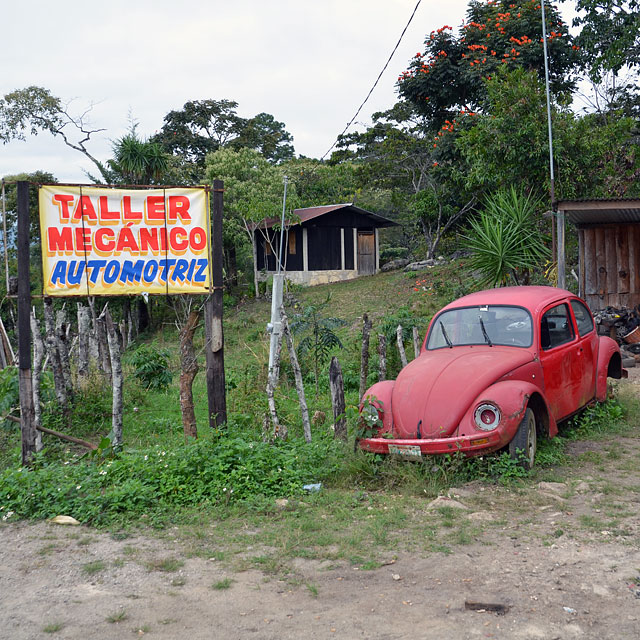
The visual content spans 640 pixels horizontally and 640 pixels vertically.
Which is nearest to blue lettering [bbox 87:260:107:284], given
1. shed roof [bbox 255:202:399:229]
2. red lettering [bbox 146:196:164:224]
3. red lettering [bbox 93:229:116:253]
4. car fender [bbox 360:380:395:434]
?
red lettering [bbox 93:229:116:253]

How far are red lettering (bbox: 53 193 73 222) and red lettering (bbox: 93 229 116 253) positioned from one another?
32 cm

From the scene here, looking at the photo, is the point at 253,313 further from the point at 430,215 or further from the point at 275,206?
the point at 430,215

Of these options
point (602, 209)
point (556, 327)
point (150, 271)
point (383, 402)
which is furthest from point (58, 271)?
point (602, 209)

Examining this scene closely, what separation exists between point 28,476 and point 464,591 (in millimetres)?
3977

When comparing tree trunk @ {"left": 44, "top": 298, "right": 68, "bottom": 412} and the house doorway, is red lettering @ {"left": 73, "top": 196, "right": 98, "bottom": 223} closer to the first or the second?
tree trunk @ {"left": 44, "top": 298, "right": 68, "bottom": 412}

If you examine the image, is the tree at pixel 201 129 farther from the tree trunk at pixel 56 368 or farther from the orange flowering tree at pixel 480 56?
the tree trunk at pixel 56 368

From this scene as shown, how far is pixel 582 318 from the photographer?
7.91 m

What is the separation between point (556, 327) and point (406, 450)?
2495 mm

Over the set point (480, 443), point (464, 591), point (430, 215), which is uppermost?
point (430, 215)

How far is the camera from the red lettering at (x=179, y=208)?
21.9 ft

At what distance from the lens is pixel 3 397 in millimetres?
8047

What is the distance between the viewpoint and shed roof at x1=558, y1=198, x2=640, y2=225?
1073 centimetres

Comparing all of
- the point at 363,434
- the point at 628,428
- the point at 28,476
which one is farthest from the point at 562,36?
the point at 28,476

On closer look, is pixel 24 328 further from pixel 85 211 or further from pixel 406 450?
pixel 406 450
